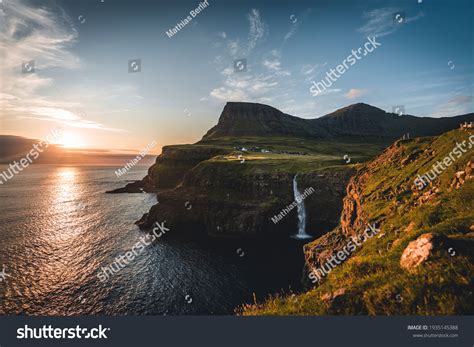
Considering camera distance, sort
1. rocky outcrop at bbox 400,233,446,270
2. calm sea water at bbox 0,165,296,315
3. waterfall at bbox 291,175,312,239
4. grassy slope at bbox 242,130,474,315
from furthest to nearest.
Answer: waterfall at bbox 291,175,312,239, calm sea water at bbox 0,165,296,315, rocky outcrop at bbox 400,233,446,270, grassy slope at bbox 242,130,474,315

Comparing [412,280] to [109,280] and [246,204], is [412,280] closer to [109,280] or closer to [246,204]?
[109,280]

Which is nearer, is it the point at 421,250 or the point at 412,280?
the point at 412,280

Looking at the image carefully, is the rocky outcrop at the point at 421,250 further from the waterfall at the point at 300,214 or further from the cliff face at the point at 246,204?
the waterfall at the point at 300,214

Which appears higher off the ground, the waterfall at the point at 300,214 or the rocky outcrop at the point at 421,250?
the rocky outcrop at the point at 421,250

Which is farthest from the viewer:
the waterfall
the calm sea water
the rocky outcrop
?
the waterfall

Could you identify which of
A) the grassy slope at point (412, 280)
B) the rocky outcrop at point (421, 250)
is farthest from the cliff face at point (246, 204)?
the rocky outcrop at point (421, 250)

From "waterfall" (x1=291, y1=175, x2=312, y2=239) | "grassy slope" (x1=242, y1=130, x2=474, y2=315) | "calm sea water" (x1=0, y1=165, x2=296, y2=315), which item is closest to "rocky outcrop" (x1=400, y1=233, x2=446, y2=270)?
"grassy slope" (x1=242, y1=130, x2=474, y2=315)

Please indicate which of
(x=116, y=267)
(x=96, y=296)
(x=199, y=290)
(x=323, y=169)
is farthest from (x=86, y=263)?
(x=323, y=169)

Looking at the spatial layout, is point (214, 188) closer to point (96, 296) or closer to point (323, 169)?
point (323, 169)

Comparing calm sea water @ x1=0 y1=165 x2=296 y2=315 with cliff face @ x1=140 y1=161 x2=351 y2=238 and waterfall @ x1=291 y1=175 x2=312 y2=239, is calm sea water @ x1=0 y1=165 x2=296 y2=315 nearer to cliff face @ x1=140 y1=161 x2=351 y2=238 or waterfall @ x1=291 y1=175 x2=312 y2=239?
cliff face @ x1=140 y1=161 x2=351 y2=238

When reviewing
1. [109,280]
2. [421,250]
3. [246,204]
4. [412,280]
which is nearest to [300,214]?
[246,204]

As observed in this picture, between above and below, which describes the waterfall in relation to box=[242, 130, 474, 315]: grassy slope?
below
